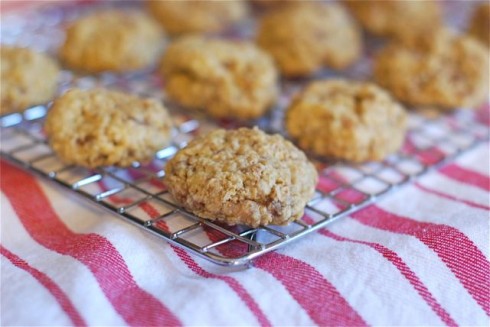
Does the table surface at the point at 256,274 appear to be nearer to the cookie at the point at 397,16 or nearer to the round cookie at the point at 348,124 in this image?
the round cookie at the point at 348,124

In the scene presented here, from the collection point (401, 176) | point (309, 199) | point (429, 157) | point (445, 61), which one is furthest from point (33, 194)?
point (445, 61)

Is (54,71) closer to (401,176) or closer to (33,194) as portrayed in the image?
(33,194)

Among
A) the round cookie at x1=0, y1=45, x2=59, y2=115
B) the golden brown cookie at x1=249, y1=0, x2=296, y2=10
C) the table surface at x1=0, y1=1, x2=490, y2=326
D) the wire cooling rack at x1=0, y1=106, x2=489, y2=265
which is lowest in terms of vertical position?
the table surface at x1=0, y1=1, x2=490, y2=326

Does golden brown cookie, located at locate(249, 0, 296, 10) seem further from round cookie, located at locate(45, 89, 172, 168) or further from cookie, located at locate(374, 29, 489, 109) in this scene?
round cookie, located at locate(45, 89, 172, 168)

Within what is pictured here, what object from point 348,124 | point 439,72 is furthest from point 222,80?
point 439,72

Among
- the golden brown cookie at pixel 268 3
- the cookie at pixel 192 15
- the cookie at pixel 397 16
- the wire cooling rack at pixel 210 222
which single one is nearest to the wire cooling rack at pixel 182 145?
the wire cooling rack at pixel 210 222

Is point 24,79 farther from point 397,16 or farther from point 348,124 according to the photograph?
point 397,16

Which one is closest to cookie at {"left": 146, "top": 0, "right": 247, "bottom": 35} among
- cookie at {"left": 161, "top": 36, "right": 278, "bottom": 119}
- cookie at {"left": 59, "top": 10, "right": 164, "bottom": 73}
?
cookie at {"left": 59, "top": 10, "right": 164, "bottom": 73}
